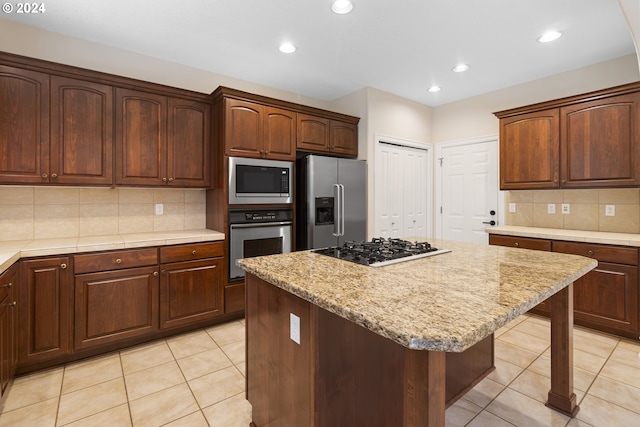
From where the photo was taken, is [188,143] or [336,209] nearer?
[188,143]

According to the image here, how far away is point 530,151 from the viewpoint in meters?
3.40

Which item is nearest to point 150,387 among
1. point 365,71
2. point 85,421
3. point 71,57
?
point 85,421

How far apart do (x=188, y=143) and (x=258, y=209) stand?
922 mm

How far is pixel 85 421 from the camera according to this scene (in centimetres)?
176

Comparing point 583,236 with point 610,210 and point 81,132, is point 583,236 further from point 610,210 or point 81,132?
point 81,132

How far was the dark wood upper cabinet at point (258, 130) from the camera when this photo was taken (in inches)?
118

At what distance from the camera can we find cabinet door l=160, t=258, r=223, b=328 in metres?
2.70

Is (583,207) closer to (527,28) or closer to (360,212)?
(527,28)

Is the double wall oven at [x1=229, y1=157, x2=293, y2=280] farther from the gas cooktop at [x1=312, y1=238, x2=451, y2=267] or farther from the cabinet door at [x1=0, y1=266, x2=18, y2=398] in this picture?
the cabinet door at [x1=0, y1=266, x2=18, y2=398]

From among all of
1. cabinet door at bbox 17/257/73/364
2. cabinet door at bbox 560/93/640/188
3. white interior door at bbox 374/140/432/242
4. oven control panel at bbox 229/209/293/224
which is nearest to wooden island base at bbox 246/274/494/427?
oven control panel at bbox 229/209/293/224

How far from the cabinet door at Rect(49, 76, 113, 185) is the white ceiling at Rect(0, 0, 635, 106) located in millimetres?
549

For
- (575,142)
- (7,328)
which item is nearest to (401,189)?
(575,142)

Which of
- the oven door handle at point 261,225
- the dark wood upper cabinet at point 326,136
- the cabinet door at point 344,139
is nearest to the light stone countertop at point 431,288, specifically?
the oven door handle at point 261,225

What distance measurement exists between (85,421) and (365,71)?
146 inches
